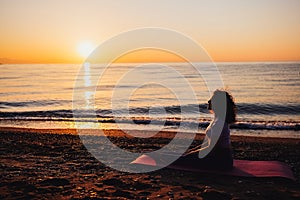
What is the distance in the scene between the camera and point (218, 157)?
6.64m

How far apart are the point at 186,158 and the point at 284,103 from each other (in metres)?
18.7

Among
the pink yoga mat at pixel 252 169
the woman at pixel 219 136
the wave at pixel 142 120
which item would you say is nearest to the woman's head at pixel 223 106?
the woman at pixel 219 136

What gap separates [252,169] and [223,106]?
5.00 feet

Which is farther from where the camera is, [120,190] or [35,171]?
[35,171]

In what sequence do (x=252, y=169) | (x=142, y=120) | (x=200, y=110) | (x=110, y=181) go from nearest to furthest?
(x=110, y=181), (x=252, y=169), (x=142, y=120), (x=200, y=110)

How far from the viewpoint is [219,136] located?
6.56 metres

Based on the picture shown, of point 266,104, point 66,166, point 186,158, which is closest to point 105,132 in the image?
point 66,166

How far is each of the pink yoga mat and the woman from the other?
0.63ft

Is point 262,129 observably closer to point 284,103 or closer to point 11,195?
point 284,103

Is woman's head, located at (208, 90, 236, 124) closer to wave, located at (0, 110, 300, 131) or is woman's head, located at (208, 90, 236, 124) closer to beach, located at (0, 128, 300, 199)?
beach, located at (0, 128, 300, 199)

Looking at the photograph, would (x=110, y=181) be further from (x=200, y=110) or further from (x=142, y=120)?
(x=200, y=110)

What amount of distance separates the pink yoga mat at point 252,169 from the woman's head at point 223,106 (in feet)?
3.59

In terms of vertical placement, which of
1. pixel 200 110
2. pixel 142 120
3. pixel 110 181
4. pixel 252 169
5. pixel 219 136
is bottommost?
pixel 252 169

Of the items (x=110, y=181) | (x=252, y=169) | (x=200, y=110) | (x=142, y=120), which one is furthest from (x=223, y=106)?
(x=200, y=110)
